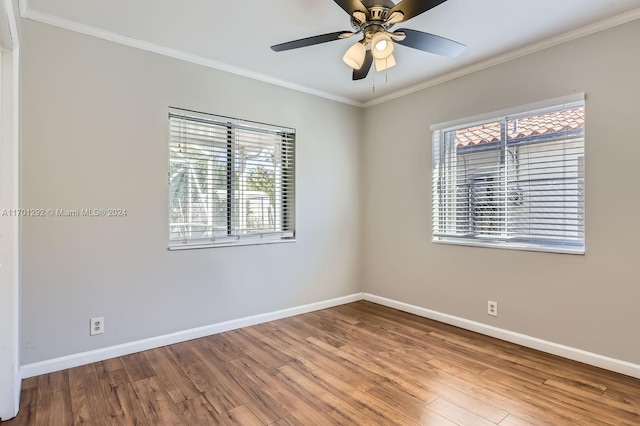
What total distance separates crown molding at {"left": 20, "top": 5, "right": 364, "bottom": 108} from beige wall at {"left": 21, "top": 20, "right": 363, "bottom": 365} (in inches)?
1.8

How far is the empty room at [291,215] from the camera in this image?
2107 mm

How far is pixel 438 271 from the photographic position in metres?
3.61

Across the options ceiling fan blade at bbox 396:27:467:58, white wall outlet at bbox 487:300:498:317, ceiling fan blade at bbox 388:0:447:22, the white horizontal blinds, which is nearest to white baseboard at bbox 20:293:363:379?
white wall outlet at bbox 487:300:498:317

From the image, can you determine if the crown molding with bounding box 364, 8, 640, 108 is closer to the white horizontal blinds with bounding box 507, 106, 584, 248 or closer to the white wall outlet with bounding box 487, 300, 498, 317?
the white horizontal blinds with bounding box 507, 106, 584, 248

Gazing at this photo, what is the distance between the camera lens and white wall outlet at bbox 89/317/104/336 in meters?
2.62

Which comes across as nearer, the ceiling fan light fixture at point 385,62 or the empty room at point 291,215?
the empty room at point 291,215

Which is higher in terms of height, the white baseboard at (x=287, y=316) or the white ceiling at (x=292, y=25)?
the white ceiling at (x=292, y=25)

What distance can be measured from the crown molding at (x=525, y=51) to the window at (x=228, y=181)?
1.48m

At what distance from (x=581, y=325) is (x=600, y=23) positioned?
2239 millimetres

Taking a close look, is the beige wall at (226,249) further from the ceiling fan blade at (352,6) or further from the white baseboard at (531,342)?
the ceiling fan blade at (352,6)

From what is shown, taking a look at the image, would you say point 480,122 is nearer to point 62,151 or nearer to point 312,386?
point 312,386

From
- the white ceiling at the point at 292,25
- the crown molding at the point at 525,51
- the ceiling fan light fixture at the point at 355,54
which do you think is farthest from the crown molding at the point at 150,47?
the ceiling fan light fixture at the point at 355,54

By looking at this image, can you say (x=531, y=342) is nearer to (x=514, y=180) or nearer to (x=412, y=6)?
(x=514, y=180)

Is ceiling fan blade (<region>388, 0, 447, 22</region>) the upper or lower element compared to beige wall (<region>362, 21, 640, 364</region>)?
upper
